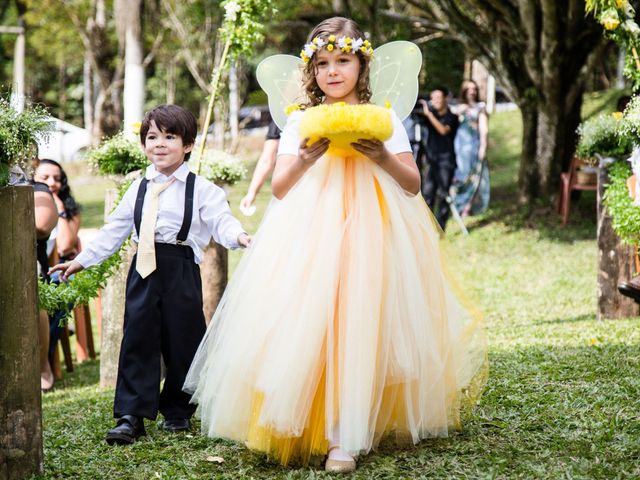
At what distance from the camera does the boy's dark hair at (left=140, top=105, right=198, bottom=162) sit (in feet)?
14.8

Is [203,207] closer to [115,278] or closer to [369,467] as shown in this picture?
[369,467]

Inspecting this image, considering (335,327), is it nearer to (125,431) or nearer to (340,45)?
(340,45)

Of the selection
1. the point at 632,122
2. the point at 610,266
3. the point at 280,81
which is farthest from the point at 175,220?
the point at 610,266

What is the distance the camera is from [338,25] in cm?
398

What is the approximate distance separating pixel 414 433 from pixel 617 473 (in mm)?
843

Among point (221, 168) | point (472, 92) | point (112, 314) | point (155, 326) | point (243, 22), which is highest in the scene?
point (243, 22)

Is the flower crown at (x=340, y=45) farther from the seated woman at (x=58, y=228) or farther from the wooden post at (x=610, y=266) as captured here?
the seated woman at (x=58, y=228)

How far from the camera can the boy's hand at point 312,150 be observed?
377 cm

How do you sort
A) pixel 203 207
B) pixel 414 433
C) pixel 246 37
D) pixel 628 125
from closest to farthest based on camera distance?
pixel 414 433, pixel 203 207, pixel 628 125, pixel 246 37

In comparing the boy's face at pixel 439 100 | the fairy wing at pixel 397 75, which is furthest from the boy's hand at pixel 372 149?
the boy's face at pixel 439 100

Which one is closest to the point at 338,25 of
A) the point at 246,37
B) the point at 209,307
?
the point at 246,37

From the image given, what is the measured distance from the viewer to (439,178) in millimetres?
12133

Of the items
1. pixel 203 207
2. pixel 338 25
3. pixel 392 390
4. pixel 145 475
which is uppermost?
pixel 338 25

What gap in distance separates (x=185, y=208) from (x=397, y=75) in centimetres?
125
